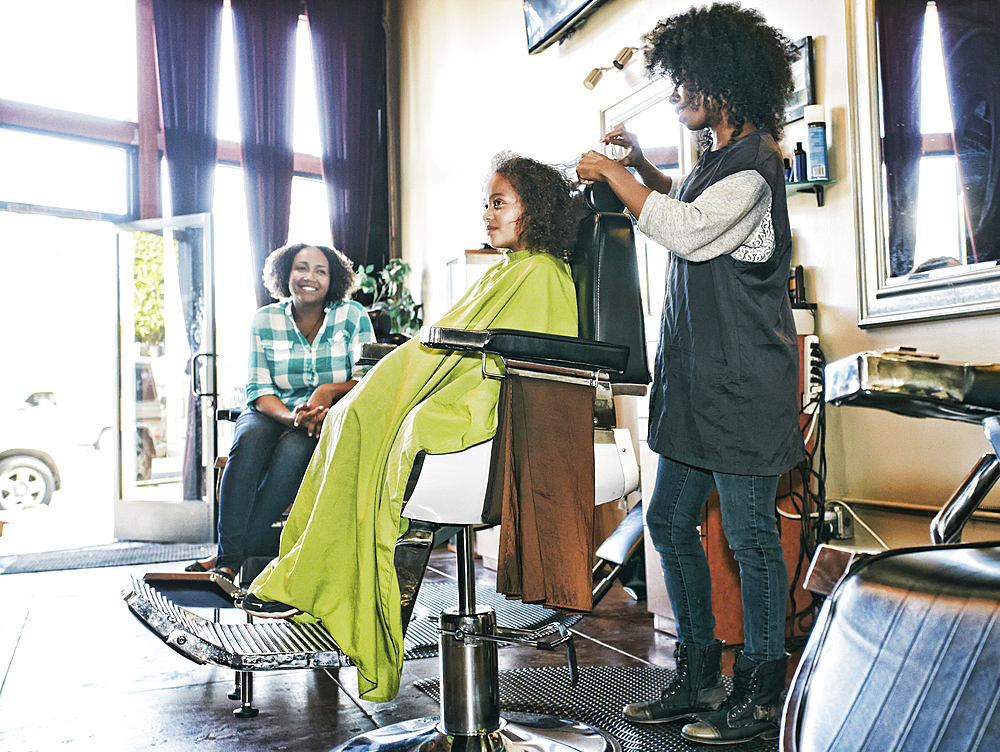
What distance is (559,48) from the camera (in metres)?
4.05

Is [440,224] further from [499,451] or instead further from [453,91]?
[499,451]

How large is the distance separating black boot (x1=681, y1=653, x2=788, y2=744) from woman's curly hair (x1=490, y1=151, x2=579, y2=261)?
93cm

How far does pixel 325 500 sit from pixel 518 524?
1.29 ft

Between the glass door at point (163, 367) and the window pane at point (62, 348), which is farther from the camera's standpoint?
the window pane at point (62, 348)

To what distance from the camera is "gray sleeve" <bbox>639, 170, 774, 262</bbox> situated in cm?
153

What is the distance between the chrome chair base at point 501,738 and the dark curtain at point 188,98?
4038 millimetres

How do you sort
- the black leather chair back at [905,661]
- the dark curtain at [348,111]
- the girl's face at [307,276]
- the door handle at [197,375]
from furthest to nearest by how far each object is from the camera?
1. the dark curtain at [348,111]
2. the door handle at [197,375]
3. the girl's face at [307,276]
4. the black leather chair back at [905,661]

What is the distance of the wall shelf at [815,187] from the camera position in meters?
2.44

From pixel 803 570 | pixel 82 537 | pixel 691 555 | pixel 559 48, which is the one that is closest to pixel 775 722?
pixel 691 555

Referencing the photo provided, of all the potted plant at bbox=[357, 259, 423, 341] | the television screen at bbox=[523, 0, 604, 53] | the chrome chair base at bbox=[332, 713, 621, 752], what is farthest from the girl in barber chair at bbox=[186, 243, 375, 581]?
the potted plant at bbox=[357, 259, 423, 341]

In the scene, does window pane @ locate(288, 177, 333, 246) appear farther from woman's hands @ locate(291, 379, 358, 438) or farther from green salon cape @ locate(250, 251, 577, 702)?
green salon cape @ locate(250, 251, 577, 702)

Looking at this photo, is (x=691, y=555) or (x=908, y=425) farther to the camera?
(x=908, y=425)

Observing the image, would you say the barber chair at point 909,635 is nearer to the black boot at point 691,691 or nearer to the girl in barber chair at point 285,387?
the black boot at point 691,691

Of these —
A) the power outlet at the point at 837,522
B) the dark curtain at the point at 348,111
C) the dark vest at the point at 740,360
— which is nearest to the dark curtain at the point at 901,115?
the power outlet at the point at 837,522
